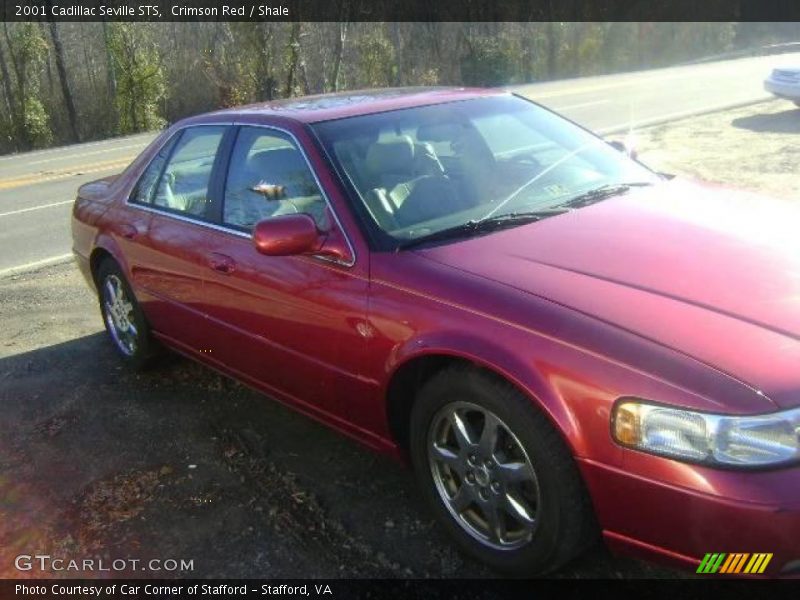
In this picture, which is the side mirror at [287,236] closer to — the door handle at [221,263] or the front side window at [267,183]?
the front side window at [267,183]

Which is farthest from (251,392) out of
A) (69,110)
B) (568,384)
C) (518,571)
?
(69,110)

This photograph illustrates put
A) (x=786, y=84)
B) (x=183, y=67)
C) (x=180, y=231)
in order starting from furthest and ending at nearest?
(x=183, y=67)
(x=786, y=84)
(x=180, y=231)

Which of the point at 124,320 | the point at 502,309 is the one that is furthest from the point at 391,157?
the point at 124,320

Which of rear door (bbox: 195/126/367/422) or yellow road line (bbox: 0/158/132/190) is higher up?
rear door (bbox: 195/126/367/422)

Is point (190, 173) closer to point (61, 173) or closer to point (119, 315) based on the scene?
point (119, 315)

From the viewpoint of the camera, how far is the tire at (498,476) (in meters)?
2.51

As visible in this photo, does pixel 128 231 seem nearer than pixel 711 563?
No

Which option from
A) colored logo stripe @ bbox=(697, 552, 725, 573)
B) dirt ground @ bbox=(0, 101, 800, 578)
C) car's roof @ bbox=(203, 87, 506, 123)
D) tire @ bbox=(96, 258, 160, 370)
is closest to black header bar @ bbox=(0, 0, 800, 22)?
tire @ bbox=(96, 258, 160, 370)

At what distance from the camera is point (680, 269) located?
9.20ft

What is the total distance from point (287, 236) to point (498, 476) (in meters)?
1.22

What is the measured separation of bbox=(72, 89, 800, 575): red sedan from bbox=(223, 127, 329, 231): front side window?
0.04ft

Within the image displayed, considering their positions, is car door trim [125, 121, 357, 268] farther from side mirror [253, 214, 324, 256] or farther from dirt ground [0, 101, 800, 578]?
dirt ground [0, 101, 800, 578]

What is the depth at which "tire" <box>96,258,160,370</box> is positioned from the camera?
191 inches

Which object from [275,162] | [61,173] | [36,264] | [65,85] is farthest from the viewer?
[65,85]
